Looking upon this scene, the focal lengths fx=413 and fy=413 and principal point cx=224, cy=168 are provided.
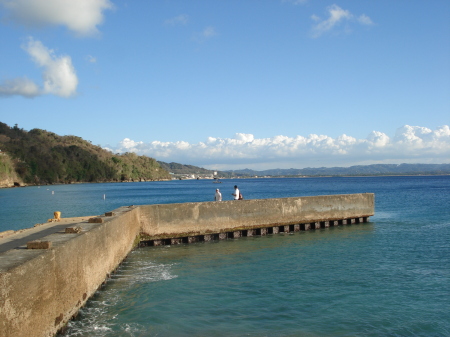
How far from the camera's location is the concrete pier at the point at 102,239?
246 inches

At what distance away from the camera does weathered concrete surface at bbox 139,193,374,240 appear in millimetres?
18281

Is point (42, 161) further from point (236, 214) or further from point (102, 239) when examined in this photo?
point (102, 239)

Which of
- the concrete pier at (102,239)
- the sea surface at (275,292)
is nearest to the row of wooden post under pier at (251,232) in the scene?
the concrete pier at (102,239)

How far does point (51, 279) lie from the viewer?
728 centimetres

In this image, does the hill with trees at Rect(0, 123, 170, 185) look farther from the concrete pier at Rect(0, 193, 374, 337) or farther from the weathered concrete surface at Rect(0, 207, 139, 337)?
the weathered concrete surface at Rect(0, 207, 139, 337)

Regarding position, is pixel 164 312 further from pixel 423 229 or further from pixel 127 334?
pixel 423 229

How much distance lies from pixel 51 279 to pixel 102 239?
163 inches

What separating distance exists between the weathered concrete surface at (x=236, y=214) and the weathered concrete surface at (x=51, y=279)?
6198mm

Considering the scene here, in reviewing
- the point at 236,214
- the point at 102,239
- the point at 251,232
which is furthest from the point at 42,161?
the point at 102,239

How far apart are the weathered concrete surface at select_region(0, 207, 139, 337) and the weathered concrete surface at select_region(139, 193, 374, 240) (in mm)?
6198

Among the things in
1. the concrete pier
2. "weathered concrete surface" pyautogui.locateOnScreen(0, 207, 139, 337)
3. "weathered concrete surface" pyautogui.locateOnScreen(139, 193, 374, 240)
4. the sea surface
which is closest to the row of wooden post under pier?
the concrete pier

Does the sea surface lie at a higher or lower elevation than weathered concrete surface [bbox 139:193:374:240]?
lower

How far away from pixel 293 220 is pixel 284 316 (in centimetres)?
1241

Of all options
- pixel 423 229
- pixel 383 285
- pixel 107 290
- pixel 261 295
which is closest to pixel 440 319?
pixel 383 285
